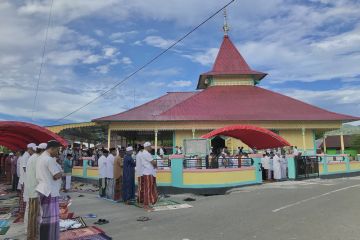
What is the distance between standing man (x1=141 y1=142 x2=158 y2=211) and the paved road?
50 cm

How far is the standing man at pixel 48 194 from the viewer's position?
232 inches

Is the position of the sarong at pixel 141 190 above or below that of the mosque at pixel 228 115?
below

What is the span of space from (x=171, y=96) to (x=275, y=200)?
1963cm

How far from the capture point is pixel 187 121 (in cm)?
2411

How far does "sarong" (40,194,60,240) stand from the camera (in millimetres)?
5887

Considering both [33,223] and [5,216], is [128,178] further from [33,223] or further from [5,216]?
[33,223]

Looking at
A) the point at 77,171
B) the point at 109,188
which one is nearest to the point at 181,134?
the point at 77,171

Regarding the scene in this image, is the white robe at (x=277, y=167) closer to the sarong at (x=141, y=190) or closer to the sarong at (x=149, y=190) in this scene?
the sarong at (x=149, y=190)

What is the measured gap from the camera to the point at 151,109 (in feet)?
86.5

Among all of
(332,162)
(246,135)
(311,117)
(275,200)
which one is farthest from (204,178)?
(311,117)

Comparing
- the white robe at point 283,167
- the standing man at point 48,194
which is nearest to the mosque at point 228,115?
the white robe at point 283,167

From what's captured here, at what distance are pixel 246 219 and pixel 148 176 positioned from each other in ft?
11.8

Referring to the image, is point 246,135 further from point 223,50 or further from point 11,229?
point 223,50

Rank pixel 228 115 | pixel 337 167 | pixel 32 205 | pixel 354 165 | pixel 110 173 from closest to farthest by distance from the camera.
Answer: pixel 32 205, pixel 110 173, pixel 337 167, pixel 354 165, pixel 228 115
